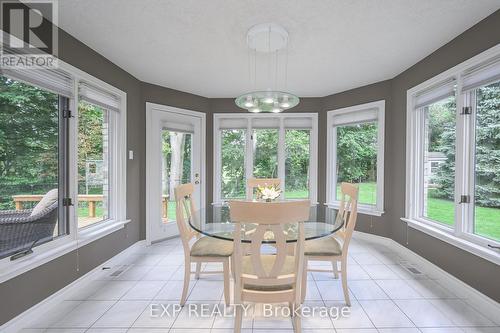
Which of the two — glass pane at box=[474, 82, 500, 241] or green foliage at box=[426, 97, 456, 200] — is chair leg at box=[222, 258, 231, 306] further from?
green foliage at box=[426, 97, 456, 200]

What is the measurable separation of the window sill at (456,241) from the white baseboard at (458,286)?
327mm

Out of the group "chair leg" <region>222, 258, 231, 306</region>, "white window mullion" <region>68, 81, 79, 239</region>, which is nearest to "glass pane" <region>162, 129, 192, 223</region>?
"white window mullion" <region>68, 81, 79, 239</region>

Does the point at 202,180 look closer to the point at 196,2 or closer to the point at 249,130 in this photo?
the point at 249,130

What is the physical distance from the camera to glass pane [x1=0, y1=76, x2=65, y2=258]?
187 cm

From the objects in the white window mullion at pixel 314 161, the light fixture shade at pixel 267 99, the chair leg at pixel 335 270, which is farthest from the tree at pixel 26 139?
the white window mullion at pixel 314 161

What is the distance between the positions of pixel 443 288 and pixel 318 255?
1348 millimetres

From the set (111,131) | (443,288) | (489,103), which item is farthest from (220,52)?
(443,288)

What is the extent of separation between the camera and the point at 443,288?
2441 mm

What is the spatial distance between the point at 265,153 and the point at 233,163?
60 centimetres

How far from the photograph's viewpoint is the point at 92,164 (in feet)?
9.43

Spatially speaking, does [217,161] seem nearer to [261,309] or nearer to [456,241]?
[261,309]

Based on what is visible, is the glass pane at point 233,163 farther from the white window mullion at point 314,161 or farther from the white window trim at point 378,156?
the white window trim at point 378,156

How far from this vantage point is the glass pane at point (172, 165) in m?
3.99

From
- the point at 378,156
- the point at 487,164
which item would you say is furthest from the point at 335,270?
the point at 378,156
